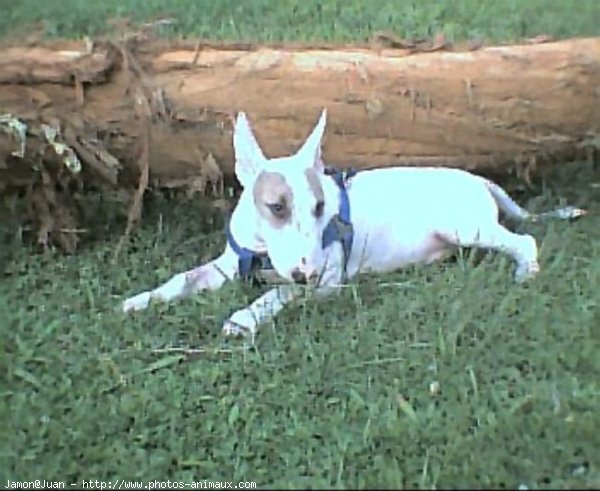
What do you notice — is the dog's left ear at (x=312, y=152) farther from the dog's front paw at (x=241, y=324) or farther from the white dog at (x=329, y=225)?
the dog's front paw at (x=241, y=324)

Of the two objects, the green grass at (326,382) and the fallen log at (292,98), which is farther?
the fallen log at (292,98)

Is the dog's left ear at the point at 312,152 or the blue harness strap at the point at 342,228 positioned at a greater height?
the dog's left ear at the point at 312,152

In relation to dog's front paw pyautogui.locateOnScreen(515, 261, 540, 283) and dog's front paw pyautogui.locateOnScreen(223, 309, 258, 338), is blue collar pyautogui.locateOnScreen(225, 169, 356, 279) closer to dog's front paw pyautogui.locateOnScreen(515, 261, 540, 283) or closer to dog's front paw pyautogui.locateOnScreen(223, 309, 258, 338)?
dog's front paw pyautogui.locateOnScreen(223, 309, 258, 338)

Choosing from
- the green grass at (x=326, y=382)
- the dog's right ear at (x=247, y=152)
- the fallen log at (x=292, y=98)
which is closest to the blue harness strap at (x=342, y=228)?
the green grass at (x=326, y=382)

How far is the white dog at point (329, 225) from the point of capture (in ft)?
10.6

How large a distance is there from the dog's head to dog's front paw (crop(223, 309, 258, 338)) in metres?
0.17

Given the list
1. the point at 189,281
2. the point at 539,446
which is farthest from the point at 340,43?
the point at 539,446

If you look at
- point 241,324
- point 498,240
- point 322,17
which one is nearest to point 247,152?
point 241,324

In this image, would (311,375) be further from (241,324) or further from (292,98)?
(292,98)

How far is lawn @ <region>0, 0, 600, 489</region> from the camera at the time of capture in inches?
93.7

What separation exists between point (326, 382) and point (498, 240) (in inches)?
39.3

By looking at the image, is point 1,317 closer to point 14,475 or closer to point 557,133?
point 14,475

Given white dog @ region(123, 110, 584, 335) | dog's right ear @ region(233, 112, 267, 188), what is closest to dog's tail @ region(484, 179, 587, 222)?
white dog @ region(123, 110, 584, 335)

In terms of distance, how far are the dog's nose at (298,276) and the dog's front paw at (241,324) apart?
15 centimetres
